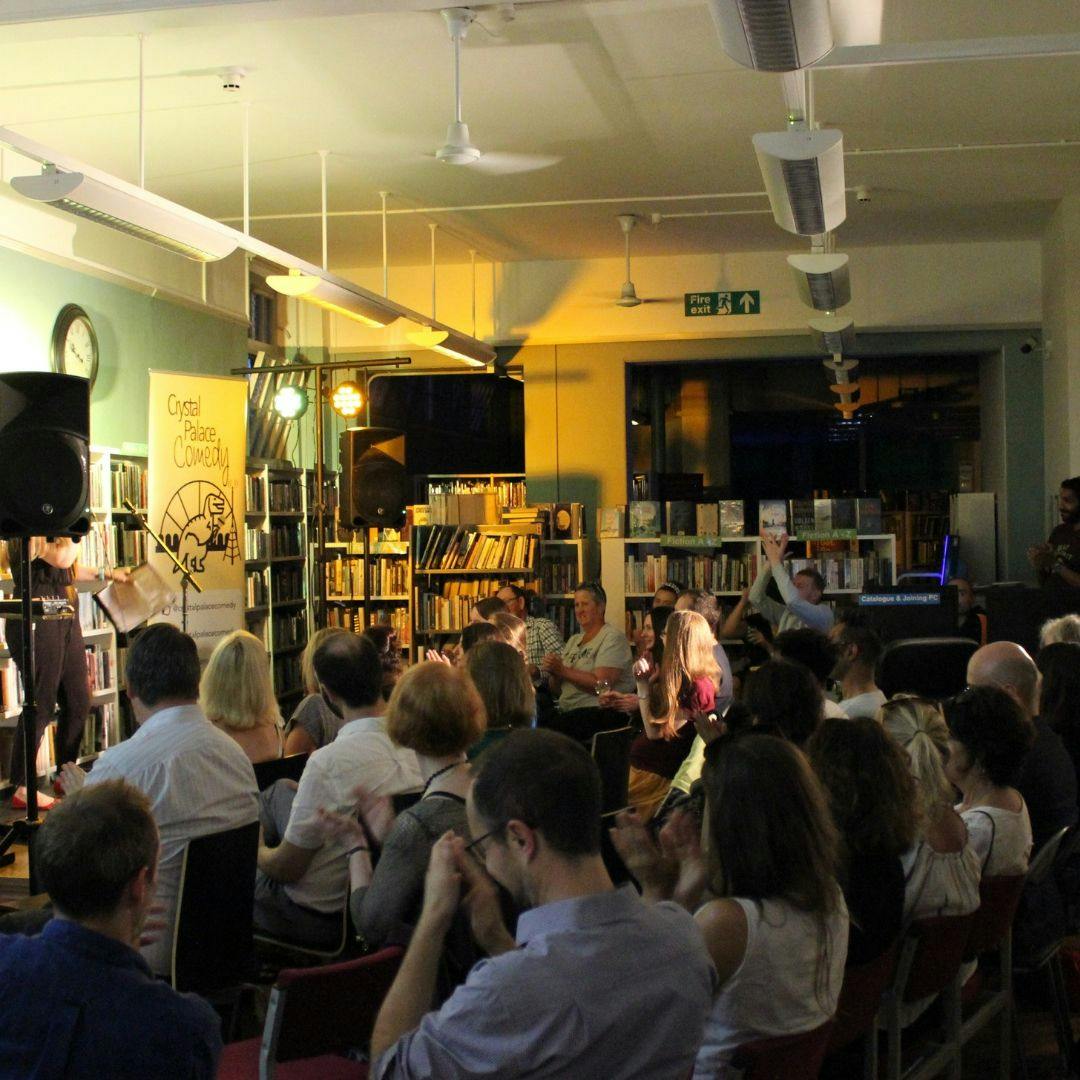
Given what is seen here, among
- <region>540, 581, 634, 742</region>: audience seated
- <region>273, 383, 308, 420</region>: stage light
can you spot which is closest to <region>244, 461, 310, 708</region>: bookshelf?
<region>273, 383, 308, 420</region>: stage light

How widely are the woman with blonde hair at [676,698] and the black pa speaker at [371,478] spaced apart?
193 inches

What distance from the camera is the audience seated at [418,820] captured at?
9.29 ft

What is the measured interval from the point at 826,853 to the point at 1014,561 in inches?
400

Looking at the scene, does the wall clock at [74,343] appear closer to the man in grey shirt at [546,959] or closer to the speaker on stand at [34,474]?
the speaker on stand at [34,474]

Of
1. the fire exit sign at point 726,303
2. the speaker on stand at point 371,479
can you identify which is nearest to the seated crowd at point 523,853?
the speaker on stand at point 371,479

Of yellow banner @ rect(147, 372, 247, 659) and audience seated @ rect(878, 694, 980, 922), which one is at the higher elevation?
yellow banner @ rect(147, 372, 247, 659)

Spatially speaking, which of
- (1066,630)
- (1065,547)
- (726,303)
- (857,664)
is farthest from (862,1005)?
(726,303)

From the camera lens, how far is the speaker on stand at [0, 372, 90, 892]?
623cm

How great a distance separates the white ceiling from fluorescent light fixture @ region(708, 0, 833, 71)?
1571 millimetres

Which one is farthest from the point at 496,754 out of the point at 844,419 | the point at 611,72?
the point at 844,419

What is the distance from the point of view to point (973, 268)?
11.8 metres

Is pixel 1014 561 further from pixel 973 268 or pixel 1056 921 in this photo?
pixel 1056 921

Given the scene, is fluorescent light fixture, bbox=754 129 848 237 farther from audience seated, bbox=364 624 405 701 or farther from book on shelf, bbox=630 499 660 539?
book on shelf, bbox=630 499 660 539

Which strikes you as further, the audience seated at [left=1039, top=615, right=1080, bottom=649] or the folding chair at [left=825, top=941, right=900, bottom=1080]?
the audience seated at [left=1039, top=615, right=1080, bottom=649]
